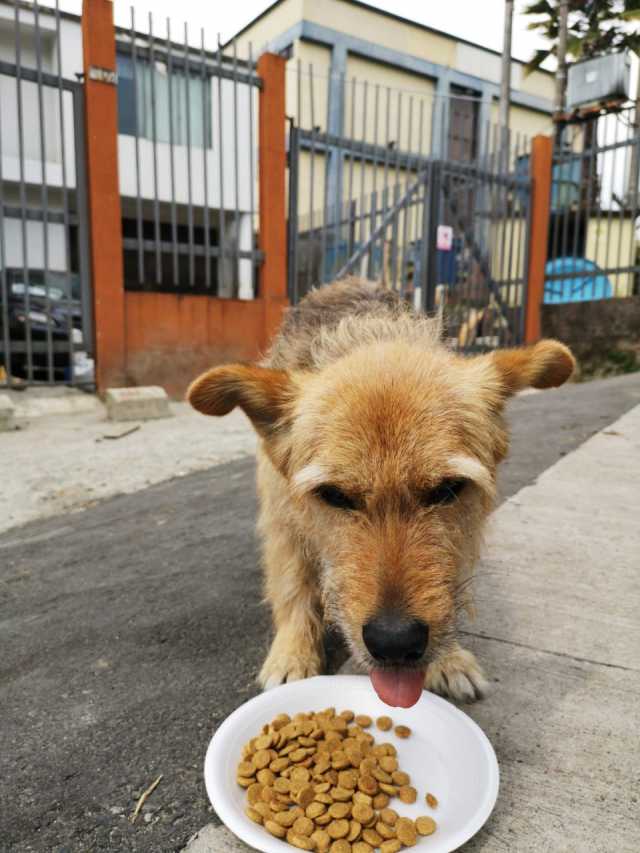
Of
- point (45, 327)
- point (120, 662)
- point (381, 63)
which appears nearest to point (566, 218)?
point (45, 327)

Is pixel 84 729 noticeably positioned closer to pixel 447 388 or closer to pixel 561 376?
pixel 447 388

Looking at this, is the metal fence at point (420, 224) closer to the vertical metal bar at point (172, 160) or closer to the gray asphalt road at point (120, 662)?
the vertical metal bar at point (172, 160)

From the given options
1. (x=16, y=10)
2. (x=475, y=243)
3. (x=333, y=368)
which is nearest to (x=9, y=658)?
(x=333, y=368)

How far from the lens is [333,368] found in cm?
237

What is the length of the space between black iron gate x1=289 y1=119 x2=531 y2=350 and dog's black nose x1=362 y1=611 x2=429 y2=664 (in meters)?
8.37

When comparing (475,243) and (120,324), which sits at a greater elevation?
(475,243)

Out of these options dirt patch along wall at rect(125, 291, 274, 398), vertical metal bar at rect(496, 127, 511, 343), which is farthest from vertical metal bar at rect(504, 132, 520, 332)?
dirt patch along wall at rect(125, 291, 274, 398)

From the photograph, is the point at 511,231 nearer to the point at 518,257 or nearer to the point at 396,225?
the point at 518,257

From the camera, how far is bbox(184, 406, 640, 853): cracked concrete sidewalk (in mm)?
1668

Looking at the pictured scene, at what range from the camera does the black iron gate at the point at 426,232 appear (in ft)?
34.1

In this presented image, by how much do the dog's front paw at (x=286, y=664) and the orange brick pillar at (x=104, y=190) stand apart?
707cm

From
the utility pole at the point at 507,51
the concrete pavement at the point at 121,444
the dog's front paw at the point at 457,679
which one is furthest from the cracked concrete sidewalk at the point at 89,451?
the utility pole at the point at 507,51

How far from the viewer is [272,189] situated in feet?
31.9

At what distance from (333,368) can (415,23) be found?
3150 cm
